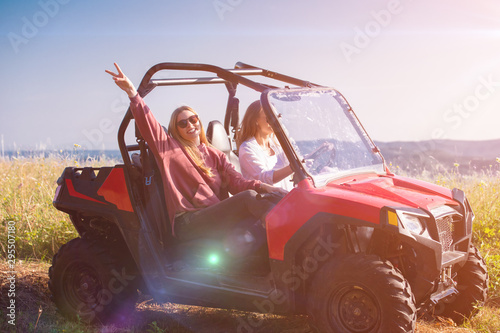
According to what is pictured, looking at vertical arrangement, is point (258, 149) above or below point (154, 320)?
above

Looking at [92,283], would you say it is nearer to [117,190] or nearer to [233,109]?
[117,190]

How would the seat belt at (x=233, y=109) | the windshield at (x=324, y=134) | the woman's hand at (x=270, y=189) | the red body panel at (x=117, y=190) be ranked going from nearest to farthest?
the windshield at (x=324, y=134) < the woman's hand at (x=270, y=189) < the red body panel at (x=117, y=190) < the seat belt at (x=233, y=109)

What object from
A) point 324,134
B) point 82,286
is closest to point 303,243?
point 324,134

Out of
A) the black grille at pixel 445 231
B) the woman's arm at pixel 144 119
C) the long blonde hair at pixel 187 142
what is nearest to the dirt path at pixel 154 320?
the black grille at pixel 445 231

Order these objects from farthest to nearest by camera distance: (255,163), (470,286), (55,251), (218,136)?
(55,251), (218,136), (255,163), (470,286)

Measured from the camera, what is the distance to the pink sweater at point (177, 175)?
3941 millimetres

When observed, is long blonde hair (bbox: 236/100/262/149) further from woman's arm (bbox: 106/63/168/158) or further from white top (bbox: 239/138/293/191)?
woman's arm (bbox: 106/63/168/158)

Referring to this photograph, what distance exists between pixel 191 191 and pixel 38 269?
2.24m

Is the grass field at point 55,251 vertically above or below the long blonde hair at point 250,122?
below

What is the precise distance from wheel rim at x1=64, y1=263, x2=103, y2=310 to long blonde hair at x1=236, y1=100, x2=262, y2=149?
1619 millimetres

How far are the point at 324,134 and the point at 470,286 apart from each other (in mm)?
1464

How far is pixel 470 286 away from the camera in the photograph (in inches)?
147

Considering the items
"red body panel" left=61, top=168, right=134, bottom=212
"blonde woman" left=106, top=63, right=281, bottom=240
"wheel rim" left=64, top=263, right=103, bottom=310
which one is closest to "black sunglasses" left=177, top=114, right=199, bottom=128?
"blonde woman" left=106, top=63, right=281, bottom=240

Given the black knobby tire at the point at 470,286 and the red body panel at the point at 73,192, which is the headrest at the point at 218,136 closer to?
the red body panel at the point at 73,192
